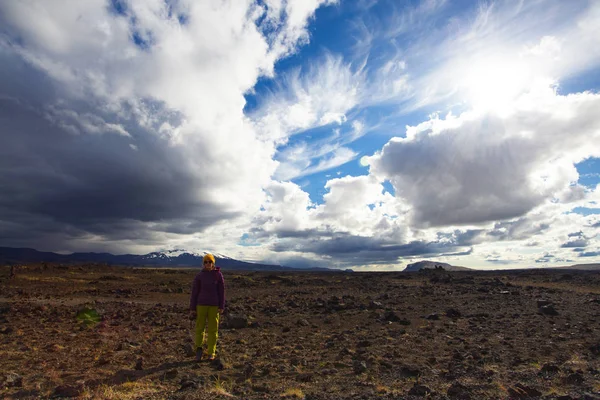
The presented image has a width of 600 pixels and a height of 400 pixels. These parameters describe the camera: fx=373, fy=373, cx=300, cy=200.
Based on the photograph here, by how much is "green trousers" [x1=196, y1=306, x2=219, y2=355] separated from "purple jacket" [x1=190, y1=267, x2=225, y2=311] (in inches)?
5.6

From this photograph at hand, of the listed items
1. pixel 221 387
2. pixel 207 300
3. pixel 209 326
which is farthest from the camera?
pixel 207 300

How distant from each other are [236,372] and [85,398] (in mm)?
3099

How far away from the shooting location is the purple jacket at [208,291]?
1007 centimetres

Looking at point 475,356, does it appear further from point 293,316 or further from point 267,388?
point 293,316

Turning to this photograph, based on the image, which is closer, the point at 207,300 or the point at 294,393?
the point at 294,393

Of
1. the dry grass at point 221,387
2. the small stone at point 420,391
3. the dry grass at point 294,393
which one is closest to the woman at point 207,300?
the dry grass at point 221,387

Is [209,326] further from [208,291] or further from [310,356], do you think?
[310,356]

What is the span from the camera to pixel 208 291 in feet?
33.2

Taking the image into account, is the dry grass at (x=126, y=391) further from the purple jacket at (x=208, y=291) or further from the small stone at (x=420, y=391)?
the small stone at (x=420, y=391)

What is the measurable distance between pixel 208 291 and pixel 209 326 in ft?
2.97

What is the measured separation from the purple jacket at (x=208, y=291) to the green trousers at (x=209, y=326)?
0.46ft

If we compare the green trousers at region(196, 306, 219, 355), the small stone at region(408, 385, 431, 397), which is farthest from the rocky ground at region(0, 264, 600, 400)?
the green trousers at region(196, 306, 219, 355)

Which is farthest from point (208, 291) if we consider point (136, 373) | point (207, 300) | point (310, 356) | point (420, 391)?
point (420, 391)

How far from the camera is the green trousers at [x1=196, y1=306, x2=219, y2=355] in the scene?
973cm
